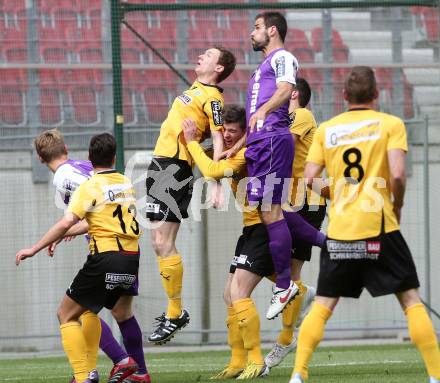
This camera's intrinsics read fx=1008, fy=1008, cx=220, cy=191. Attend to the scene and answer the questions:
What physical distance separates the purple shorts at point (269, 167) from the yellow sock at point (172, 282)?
37.4 inches

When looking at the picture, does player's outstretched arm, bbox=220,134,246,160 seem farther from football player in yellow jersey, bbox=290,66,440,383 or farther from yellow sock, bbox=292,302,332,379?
yellow sock, bbox=292,302,332,379

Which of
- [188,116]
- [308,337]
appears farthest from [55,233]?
[308,337]

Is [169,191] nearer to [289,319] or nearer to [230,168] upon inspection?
[230,168]

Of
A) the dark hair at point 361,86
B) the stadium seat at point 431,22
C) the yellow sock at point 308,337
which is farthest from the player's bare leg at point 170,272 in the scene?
the stadium seat at point 431,22

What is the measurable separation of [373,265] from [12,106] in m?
8.17

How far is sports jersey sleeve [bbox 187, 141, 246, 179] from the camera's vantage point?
7773 mm

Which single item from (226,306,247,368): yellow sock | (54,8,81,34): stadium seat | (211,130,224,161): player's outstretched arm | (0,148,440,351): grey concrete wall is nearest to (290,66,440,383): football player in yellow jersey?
(211,130,224,161): player's outstretched arm

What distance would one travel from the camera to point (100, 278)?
7172 millimetres

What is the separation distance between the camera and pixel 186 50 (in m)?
14.0

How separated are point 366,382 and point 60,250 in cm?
619

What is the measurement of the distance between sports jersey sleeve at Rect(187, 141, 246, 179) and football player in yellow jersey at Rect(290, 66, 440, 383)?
1722 millimetres

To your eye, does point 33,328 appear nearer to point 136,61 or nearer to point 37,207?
point 37,207

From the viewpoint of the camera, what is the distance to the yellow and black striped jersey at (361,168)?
597 centimetres

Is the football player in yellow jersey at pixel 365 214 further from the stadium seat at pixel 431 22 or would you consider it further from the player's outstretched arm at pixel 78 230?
the stadium seat at pixel 431 22
